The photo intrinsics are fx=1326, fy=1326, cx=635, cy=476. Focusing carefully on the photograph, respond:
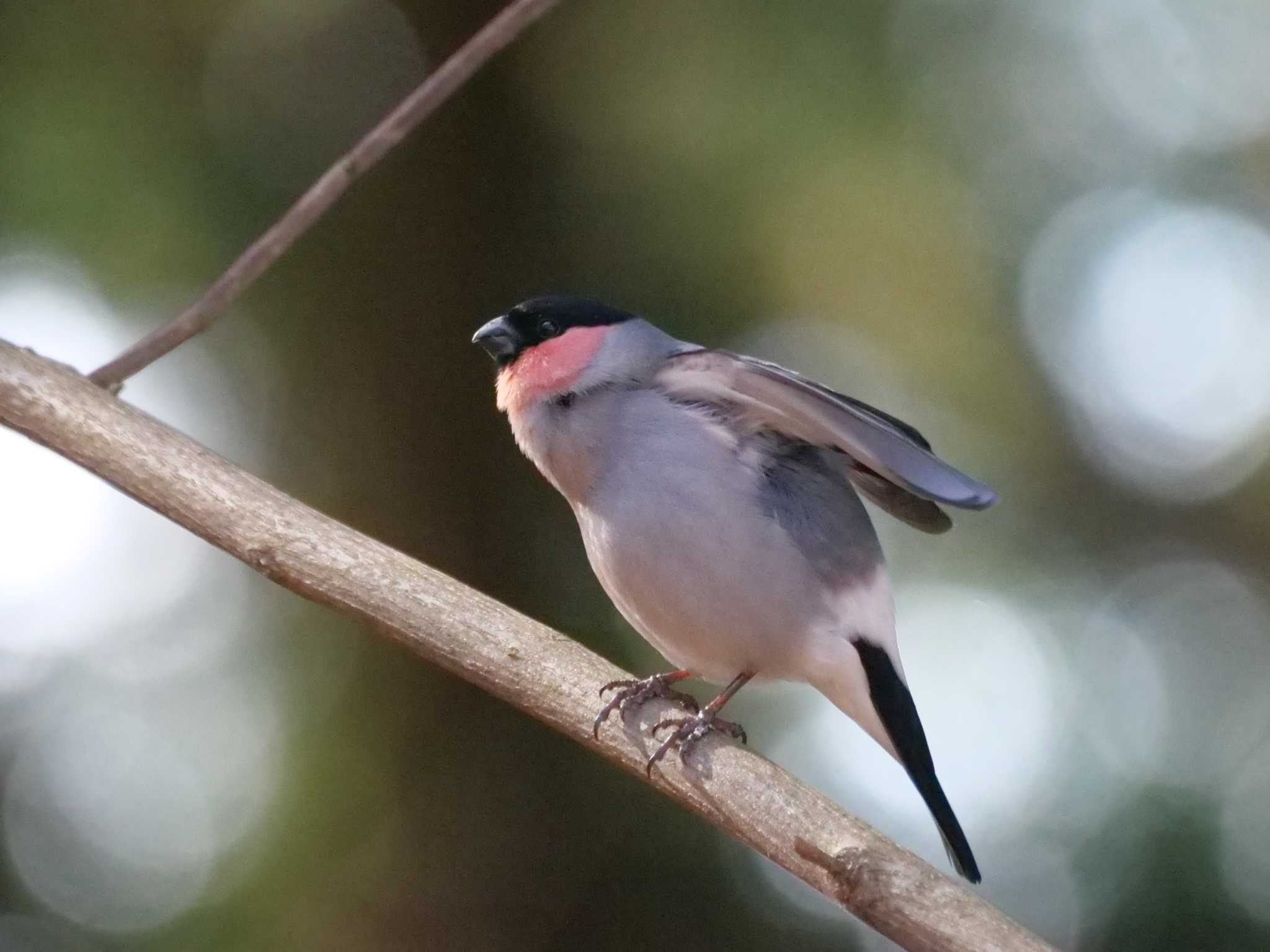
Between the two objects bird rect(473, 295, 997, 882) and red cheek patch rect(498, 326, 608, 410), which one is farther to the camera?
red cheek patch rect(498, 326, 608, 410)

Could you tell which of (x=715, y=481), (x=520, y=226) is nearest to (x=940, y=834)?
(x=715, y=481)

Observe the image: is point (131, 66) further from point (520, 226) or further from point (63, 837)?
point (63, 837)

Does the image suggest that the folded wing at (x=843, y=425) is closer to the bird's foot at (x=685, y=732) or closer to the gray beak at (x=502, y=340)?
the gray beak at (x=502, y=340)

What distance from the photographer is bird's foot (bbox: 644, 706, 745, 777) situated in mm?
1970

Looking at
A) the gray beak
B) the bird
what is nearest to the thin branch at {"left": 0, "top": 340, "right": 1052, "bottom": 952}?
the bird

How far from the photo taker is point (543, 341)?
8.32ft

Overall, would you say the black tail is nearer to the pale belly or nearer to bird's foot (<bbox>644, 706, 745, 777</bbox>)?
the pale belly

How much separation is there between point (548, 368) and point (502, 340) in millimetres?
153

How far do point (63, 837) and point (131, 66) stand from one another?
7.30ft

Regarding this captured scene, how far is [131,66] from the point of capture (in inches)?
152

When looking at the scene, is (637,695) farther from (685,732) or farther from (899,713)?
(899,713)

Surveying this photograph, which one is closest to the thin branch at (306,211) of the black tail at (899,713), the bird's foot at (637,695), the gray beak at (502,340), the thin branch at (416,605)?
the thin branch at (416,605)

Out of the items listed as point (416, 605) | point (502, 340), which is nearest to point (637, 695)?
point (416, 605)

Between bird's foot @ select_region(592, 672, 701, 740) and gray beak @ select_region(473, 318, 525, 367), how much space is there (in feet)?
2.30
